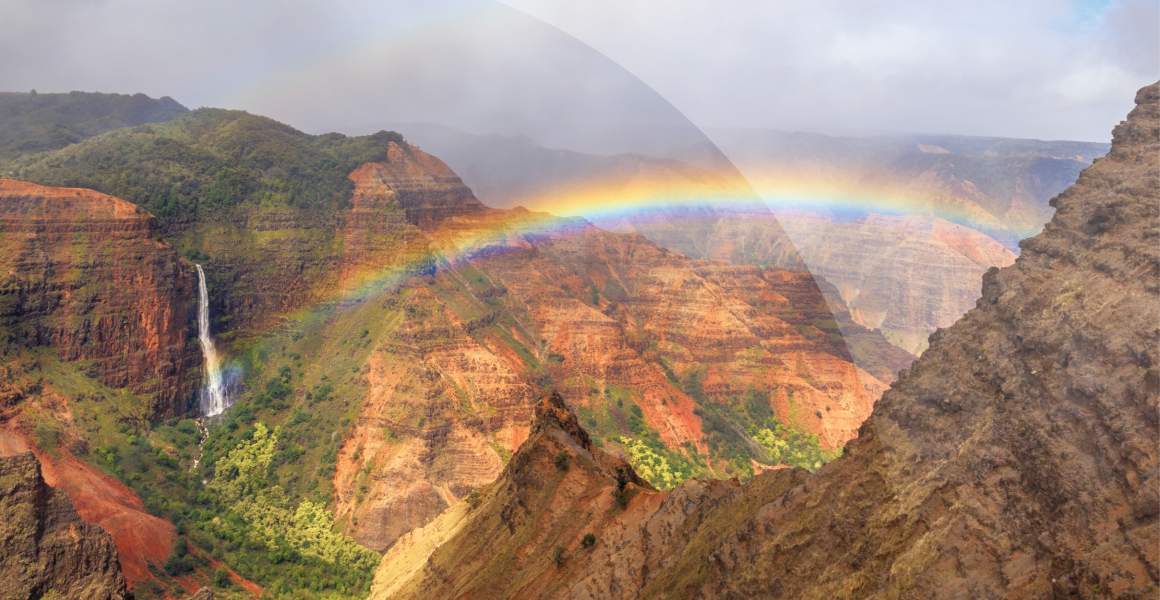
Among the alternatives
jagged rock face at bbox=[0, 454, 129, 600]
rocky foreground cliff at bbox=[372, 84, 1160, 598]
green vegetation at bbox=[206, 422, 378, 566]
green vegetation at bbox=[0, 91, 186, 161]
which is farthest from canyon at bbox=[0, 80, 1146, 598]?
green vegetation at bbox=[0, 91, 186, 161]

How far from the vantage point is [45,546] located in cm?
2684

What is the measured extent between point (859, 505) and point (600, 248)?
45868 mm

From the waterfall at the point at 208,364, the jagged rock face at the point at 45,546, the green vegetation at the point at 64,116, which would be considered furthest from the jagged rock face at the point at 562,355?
the green vegetation at the point at 64,116

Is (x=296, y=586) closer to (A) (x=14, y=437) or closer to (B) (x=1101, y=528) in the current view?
(A) (x=14, y=437)

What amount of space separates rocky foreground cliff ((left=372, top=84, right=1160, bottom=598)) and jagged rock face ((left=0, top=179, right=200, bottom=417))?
114 ft

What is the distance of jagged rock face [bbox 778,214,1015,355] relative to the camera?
50094 mm

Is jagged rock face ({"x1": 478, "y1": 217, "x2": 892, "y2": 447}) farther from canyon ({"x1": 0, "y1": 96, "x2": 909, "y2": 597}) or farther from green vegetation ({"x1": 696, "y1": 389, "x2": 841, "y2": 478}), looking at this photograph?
green vegetation ({"x1": 696, "y1": 389, "x2": 841, "y2": 478})

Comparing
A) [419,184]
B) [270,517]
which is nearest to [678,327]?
[419,184]

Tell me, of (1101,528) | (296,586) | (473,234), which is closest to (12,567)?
(296,586)

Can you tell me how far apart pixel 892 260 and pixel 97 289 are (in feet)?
139

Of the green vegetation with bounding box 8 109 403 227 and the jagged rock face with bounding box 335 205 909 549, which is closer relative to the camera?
the jagged rock face with bounding box 335 205 909 549

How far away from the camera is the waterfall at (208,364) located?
4950 cm

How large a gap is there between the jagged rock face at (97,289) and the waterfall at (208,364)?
0.72m

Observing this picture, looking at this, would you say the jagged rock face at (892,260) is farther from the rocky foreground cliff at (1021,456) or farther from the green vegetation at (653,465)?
the rocky foreground cliff at (1021,456)
